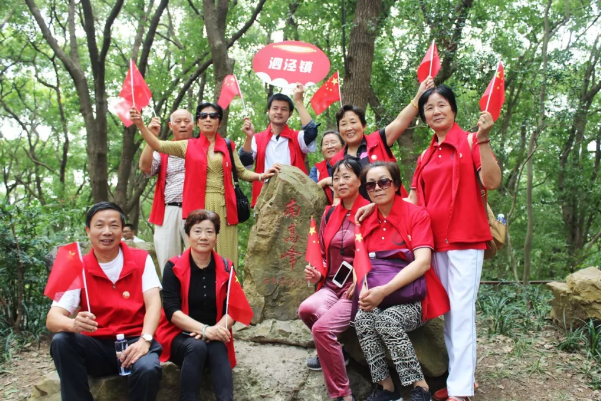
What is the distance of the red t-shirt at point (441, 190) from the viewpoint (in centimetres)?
344

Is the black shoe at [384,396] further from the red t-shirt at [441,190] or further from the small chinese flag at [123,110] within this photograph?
the small chinese flag at [123,110]

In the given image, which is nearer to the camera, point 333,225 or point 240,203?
point 333,225

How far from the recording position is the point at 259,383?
374 centimetres

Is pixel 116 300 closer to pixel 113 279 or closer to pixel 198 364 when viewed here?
pixel 113 279

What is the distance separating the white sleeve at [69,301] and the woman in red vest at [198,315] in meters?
0.58

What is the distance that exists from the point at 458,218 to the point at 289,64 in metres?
3.45

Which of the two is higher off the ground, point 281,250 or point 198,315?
point 281,250

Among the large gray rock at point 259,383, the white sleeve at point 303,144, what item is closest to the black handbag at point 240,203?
the white sleeve at point 303,144

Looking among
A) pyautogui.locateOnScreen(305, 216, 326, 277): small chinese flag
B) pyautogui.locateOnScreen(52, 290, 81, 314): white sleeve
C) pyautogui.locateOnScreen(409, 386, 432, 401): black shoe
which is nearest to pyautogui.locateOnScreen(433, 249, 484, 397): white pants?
pyautogui.locateOnScreen(409, 386, 432, 401): black shoe

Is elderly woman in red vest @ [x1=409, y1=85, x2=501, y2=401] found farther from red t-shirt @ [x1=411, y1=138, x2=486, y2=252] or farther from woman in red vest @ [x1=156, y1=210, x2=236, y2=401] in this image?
woman in red vest @ [x1=156, y1=210, x2=236, y2=401]

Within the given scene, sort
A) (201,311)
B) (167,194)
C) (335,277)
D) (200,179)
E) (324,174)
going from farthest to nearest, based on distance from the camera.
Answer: (324,174) → (167,194) → (200,179) → (335,277) → (201,311)

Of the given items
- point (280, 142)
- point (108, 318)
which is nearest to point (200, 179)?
point (280, 142)

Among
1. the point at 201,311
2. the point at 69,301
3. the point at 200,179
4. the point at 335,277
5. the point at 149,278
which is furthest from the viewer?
the point at 200,179

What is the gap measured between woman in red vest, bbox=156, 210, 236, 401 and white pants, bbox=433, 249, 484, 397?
5.16 feet
